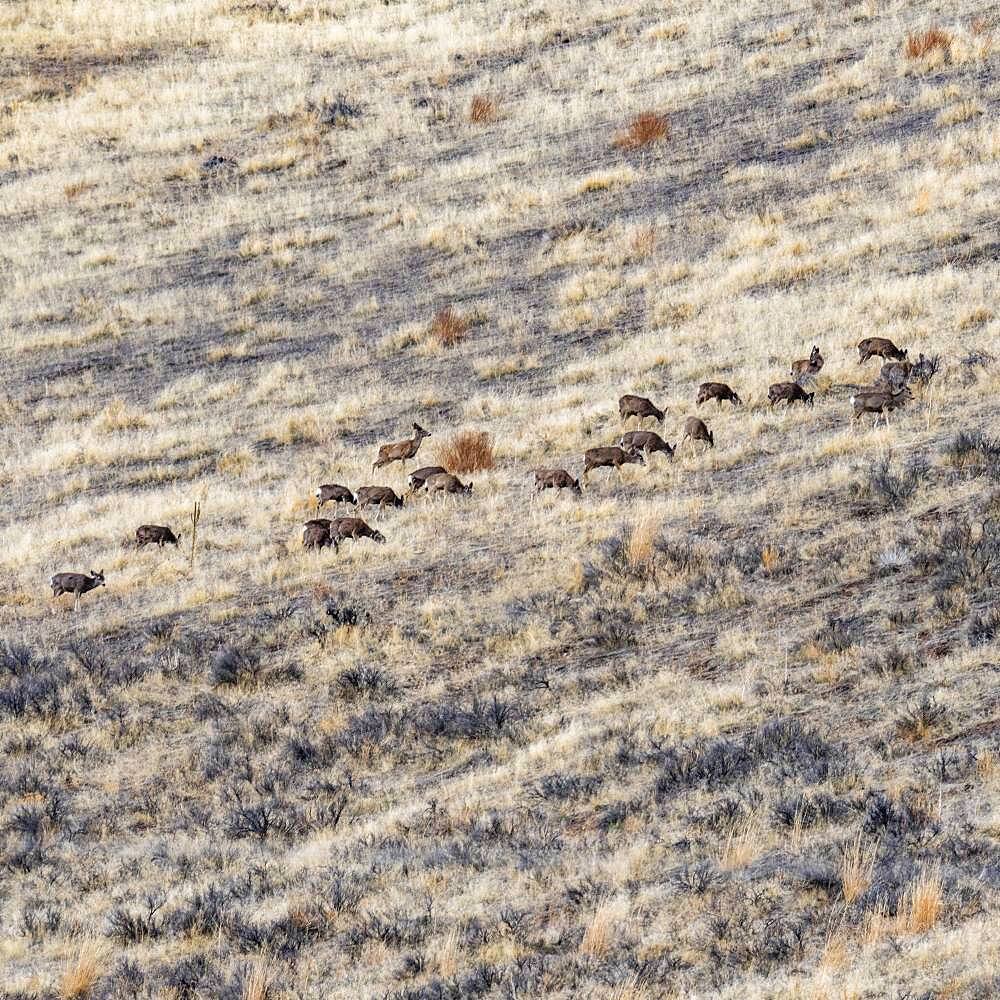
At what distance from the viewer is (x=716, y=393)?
16703 mm

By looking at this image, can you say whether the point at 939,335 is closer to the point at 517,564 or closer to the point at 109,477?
the point at 517,564

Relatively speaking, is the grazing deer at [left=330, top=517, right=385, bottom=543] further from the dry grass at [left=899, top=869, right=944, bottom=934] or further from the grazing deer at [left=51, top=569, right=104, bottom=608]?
the dry grass at [left=899, top=869, right=944, bottom=934]

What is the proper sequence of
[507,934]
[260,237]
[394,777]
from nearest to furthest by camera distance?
[507,934], [394,777], [260,237]

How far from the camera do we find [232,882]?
8789 millimetres

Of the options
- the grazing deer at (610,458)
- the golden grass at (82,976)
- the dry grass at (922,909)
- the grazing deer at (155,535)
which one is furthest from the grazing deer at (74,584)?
the dry grass at (922,909)

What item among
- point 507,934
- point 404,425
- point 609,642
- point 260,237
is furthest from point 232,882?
point 260,237

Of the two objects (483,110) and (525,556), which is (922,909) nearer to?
(525,556)

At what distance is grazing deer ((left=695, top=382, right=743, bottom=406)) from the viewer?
658 inches

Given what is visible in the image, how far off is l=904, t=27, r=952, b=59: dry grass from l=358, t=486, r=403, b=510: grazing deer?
20.0 m

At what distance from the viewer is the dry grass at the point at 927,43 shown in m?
29.6

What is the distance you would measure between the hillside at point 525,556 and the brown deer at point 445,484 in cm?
39

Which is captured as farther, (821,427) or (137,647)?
(821,427)

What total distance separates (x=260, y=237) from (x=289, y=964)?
2245 centimetres

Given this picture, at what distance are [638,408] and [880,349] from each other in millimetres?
3041
